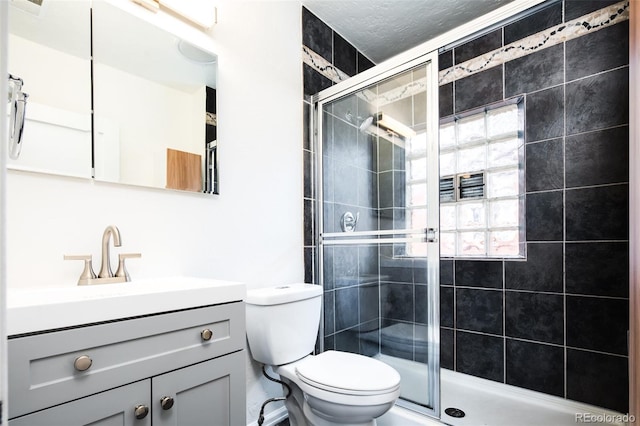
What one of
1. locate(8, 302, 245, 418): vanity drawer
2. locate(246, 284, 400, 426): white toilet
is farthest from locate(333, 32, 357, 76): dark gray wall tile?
locate(8, 302, 245, 418): vanity drawer

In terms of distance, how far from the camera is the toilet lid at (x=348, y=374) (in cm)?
128

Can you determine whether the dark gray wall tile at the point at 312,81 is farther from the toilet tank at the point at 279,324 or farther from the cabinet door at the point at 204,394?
the cabinet door at the point at 204,394

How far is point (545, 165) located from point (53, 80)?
8.39 ft

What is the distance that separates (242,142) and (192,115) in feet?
0.97

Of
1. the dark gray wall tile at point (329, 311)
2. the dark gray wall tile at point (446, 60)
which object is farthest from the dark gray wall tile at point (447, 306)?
the dark gray wall tile at point (446, 60)

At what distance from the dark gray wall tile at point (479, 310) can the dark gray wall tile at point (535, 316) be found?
0.06m

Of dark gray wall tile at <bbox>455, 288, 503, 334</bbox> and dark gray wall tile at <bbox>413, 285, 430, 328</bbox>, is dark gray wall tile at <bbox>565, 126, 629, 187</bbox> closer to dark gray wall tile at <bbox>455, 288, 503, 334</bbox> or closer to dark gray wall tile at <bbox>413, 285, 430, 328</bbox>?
dark gray wall tile at <bbox>455, 288, 503, 334</bbox>

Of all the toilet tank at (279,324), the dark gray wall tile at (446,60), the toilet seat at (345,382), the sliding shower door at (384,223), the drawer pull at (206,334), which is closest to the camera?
the drawer pull at (206,334)

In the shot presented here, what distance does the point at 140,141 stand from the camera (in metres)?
1.35

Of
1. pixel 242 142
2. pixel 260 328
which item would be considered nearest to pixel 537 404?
pixel 260 328

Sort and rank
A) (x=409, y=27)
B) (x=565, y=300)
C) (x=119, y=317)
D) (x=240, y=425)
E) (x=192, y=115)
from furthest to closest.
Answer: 1. (x=409, y=27)
2. (x=565, y=300)
3. (x=192, y=115)
4. (x=240, y=425)
5. (x=119, y=317)

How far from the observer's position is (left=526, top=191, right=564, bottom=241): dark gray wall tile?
204 cm

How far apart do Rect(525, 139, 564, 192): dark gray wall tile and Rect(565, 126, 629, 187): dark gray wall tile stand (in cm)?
4

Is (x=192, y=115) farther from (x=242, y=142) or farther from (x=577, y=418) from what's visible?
(x=577, y=418)
